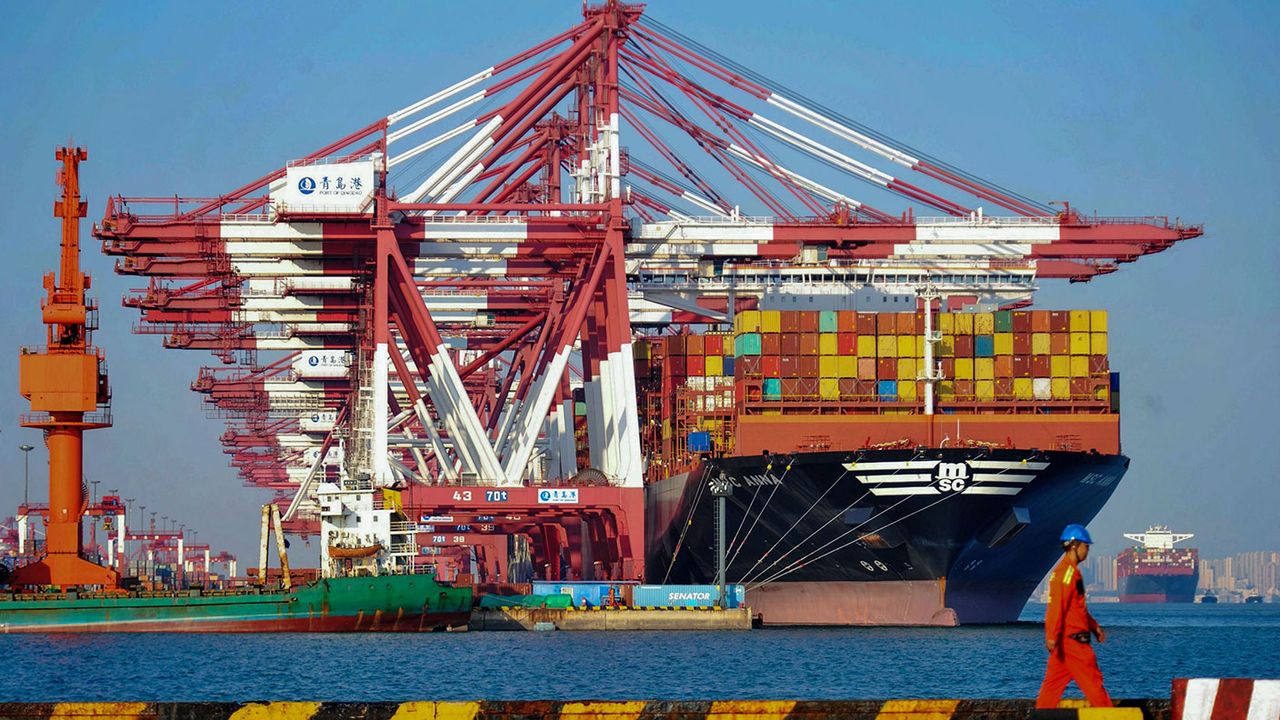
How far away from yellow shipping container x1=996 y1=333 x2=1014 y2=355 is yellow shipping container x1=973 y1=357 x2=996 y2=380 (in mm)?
317

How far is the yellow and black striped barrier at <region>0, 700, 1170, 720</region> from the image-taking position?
34.5 ft

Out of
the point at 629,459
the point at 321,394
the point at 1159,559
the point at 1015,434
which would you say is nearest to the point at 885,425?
the point at 1015,434

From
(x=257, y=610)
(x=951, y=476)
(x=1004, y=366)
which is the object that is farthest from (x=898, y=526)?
(x=257, y=610)

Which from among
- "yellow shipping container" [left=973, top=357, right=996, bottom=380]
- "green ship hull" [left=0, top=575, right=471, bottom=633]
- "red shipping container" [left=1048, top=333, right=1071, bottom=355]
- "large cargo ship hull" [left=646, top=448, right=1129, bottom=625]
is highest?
"red shipping container" [left=1048, top=333, right=1071, bottom=355]

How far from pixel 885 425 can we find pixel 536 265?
1257cm

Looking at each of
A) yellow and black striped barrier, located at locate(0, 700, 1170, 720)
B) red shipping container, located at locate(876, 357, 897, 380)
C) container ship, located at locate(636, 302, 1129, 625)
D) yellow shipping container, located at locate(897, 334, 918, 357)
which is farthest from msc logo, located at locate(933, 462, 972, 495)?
yellow and black striped barrier, located at locate(0, 700, 1170, 720)

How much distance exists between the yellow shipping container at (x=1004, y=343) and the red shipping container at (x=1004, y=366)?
0.44 ft

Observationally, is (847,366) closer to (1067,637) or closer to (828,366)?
(828,366)

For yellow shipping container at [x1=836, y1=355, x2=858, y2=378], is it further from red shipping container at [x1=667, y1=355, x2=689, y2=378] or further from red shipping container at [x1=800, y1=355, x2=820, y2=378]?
red shipping container at [x1=667, y1=355, x2=689, y2=378]

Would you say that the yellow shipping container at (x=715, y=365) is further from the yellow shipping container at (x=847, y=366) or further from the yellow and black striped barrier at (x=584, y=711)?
the yellow and black striped barrier at (x=584, y=711)

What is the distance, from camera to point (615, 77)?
54.7 metres

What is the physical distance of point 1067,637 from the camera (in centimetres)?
1206

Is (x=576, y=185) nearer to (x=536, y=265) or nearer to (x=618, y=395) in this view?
(x=536, y=265)

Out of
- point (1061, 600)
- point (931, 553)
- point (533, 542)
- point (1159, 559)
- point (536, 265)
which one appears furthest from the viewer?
point (1159, 559)
